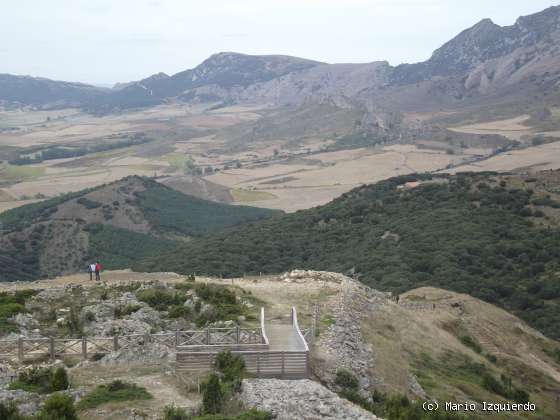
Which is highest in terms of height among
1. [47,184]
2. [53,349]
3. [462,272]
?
[53,349]

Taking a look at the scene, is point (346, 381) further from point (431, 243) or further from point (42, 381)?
point (431, 243)

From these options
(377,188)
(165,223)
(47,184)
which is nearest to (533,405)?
(377,188)

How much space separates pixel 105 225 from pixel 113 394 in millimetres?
92739

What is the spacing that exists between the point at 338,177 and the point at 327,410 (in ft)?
472

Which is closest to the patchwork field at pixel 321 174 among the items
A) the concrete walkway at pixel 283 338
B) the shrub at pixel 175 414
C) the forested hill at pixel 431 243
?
the forested hill at pixel 431 243

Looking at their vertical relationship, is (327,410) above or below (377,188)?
above

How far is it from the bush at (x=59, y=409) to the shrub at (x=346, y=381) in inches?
349

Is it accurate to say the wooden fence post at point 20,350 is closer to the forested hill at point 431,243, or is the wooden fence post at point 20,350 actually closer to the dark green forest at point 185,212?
the forested hill at point 431,243

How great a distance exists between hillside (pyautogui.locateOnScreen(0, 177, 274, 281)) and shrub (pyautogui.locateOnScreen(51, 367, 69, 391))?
66.5 meters

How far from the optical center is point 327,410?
17.6 metres

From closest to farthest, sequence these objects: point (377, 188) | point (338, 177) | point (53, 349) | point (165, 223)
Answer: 1. point (53, 349)
2. point (377, 188)
3. point (165, 223)
4. point (338, 177)

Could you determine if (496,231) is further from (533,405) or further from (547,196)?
(533,405)

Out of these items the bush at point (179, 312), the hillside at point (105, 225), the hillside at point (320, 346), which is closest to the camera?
the hillside at point (320, 346)

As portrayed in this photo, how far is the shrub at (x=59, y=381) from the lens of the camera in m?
19.0
